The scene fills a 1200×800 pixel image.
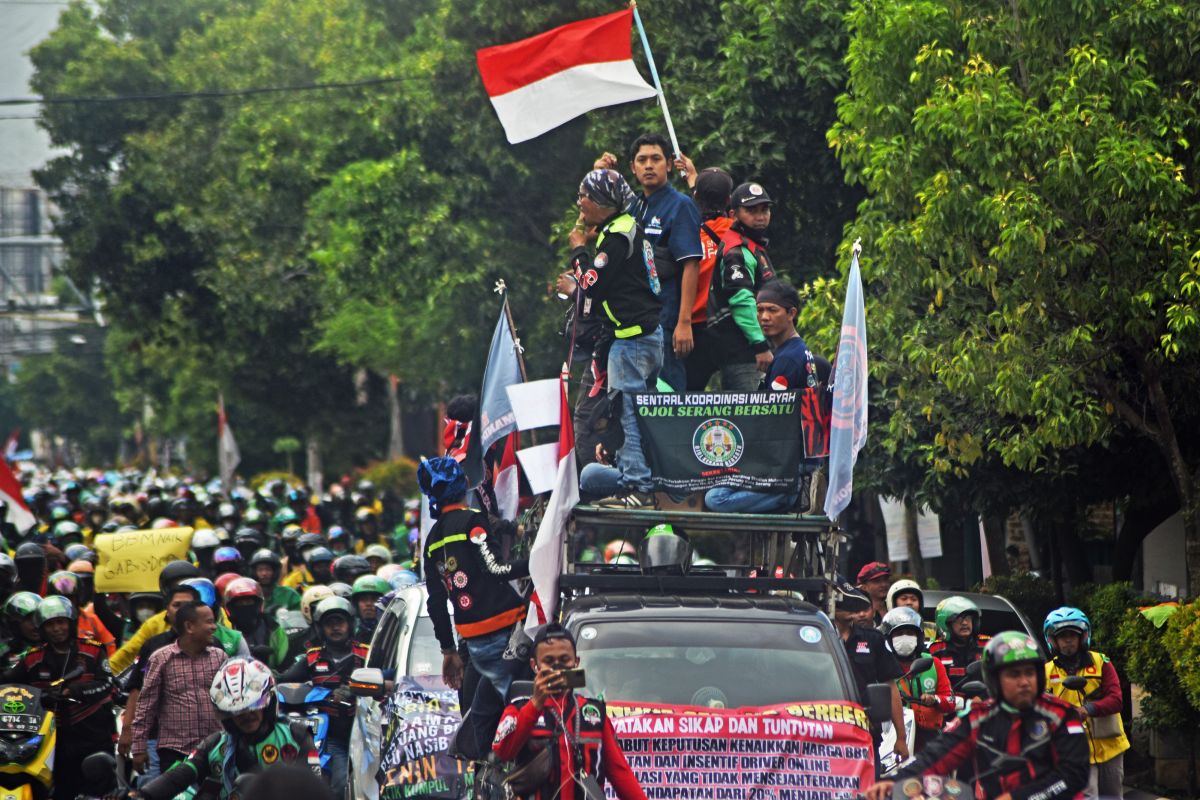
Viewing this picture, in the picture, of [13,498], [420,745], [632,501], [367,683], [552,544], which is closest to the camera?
[552,544]

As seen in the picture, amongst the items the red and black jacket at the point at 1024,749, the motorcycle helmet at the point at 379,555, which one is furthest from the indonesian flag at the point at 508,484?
the motorcycle helmet at the point at 379,555

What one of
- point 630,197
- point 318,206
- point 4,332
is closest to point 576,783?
point 630,197

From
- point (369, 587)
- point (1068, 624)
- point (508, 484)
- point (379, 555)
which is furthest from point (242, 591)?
point (379, 555)

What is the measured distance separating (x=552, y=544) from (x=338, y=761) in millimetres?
3680

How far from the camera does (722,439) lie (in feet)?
31.6

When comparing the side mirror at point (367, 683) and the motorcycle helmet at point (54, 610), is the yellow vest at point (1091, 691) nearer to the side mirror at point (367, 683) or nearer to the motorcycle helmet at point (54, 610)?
the side mirror at point (367, 683)

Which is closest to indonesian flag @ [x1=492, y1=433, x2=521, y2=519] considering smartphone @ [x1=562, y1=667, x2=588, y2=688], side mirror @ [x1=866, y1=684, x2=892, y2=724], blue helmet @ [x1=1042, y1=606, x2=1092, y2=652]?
blue helmet @ [x1=1042, y1=606, x2=1092, y2=652]

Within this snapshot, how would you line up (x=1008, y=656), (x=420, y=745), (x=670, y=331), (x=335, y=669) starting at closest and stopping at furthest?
(x=1008, y=656)
(x=420, y=745)
(x=670, y=331)
(x=335, y=669)

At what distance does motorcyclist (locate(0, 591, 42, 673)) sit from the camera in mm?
11466

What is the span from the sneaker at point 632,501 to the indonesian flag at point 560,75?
14.5ft

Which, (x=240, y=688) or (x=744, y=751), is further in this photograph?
(x=240, y=688)

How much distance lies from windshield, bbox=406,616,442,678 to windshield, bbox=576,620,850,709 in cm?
299

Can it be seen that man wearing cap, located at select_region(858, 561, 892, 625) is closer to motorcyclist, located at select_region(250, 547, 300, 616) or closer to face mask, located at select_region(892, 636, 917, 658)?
face mask, located at select_region(892, 636, 917, 658)

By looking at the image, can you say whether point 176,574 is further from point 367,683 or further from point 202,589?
point 367,683
